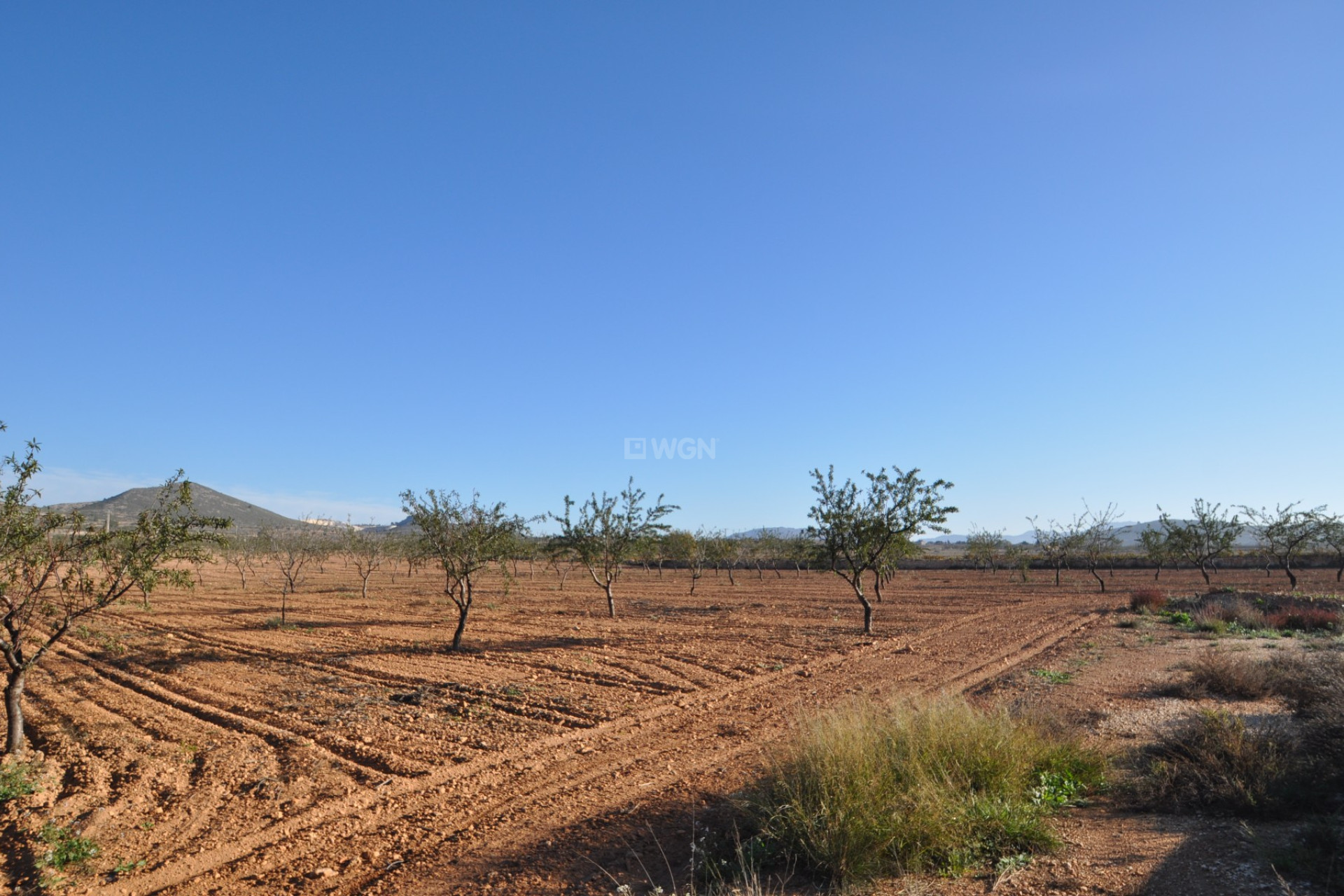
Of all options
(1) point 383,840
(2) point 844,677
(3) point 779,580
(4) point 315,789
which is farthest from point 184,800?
(3) point 779,580

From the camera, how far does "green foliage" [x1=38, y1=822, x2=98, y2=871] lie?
6.44 meters

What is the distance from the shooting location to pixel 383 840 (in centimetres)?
694

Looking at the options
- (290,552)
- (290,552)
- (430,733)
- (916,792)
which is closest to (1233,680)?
(916,792)

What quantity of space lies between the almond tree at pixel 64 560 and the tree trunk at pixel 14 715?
10 mm

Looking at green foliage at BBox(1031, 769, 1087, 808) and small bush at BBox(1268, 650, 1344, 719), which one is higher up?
small bush at BBox(1268, 650, 1344, 719)

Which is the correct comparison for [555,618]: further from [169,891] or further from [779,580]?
[779,580]

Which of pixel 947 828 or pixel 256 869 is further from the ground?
pixel 947 828

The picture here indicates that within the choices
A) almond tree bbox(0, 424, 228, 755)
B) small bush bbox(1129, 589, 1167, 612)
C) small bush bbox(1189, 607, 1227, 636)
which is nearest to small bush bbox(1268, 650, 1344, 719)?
small bush bbox(1189, 607, 1227, 636)

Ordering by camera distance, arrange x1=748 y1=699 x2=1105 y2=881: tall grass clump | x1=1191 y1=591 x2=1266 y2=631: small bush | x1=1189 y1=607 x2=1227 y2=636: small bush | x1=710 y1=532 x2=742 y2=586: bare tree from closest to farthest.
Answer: x1=748 y1=699 x2=1105 y2=881: tall grass clump, x1=1189 y1=607 x2=1227 y2=636: small bush, x1=1191 y1=591 x2=1266 y2=631: small bush, x1=710 y1=532 x2=742 y2=586: bare tree

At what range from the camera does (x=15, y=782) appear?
8.30m

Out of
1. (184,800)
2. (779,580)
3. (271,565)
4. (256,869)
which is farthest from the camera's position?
(271,565)

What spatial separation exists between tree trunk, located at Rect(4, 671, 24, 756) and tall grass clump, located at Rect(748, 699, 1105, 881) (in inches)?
424

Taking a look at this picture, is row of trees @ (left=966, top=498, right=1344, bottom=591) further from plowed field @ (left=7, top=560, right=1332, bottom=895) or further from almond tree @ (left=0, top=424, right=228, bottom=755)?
almond tree @ (left=0, top=424, right=228, bottom=755)

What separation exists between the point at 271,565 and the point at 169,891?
73.5 m
